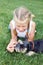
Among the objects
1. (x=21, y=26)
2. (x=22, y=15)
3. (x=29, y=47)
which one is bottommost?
Result: (x=29, y=47)

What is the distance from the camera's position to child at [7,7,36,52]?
349 cm

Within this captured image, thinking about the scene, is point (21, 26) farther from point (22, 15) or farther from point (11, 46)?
point (11, 46)

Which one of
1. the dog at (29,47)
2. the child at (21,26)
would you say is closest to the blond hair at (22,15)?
the child at (21,26)

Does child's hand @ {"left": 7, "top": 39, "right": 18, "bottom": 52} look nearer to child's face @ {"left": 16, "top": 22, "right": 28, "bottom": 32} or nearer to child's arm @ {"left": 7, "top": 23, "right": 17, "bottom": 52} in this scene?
child's arm @ {"left": 7, "top": 23, "right": 17, "bottom": 52}

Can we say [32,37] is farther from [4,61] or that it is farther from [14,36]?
[4,61]

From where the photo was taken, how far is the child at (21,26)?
137 inches

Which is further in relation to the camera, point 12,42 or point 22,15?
point 12,42

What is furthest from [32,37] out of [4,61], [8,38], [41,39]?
[4,61]

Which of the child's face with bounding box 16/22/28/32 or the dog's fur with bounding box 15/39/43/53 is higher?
the child's face with bounding box 16/22/28/32

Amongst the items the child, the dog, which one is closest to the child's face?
the child

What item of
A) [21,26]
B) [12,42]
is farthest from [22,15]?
[12,42]

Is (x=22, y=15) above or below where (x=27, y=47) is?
above

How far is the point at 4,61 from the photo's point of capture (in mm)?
3314

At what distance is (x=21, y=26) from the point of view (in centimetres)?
349
